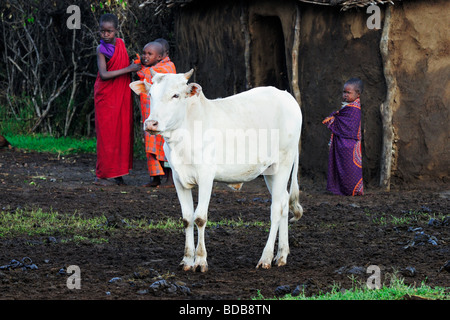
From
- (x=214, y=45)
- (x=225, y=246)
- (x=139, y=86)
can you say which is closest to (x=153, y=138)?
(x=214, y=45)

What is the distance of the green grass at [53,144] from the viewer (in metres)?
13.9

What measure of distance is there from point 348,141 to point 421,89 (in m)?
1.09

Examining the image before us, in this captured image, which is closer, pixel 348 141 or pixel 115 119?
pixel 348 141

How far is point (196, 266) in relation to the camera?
5406mm

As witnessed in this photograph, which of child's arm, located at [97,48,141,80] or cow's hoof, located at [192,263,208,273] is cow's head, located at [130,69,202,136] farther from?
child's arm, located at [97,48,141,80]

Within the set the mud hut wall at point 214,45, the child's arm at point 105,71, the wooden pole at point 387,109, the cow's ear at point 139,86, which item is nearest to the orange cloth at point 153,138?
the child's arm at point 105,71

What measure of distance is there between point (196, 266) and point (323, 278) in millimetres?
906

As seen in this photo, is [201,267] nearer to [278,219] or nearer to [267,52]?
[278,219]

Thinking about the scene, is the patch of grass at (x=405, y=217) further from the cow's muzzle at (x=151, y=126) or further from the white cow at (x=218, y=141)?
the cow's muzzle at (x=151, y=126)

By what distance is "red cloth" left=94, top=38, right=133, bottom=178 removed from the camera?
9.62 meters

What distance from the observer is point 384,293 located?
174 inches

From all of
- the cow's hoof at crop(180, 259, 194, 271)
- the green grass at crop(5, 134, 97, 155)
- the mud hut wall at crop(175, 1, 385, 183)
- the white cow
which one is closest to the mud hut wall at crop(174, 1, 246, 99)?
the mud hut wall at crop(175, 1, 385, 183)
